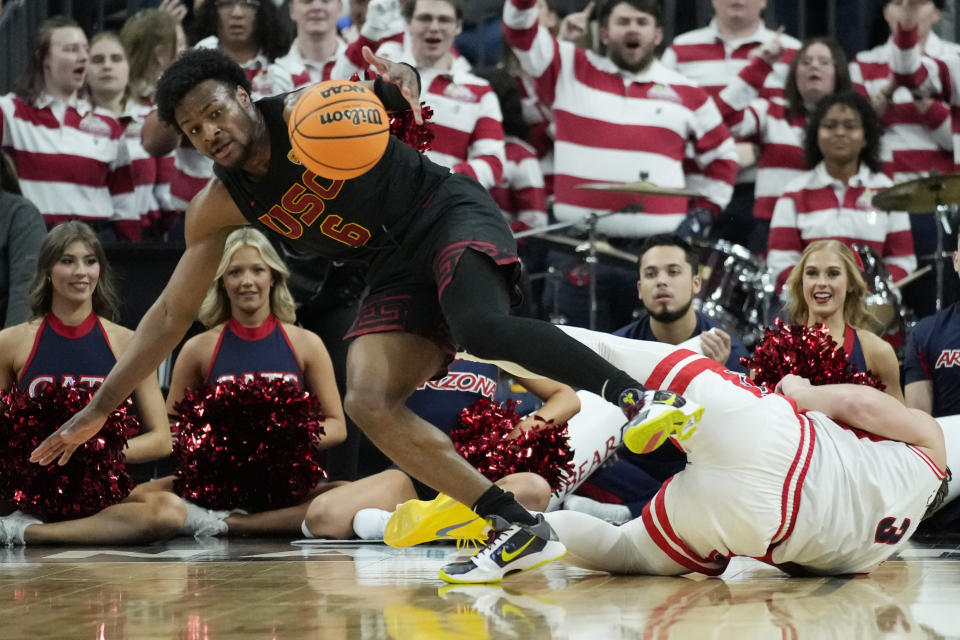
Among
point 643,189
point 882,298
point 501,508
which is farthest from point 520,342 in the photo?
point 882,298

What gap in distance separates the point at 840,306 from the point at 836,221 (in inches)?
71.7

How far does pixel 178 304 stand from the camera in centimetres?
413

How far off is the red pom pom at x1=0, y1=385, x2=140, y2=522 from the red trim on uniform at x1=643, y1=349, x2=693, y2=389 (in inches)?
105

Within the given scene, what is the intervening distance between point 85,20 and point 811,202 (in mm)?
4958

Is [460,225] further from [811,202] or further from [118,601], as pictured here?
[811,202]

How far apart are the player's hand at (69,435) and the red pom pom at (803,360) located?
2.78 m

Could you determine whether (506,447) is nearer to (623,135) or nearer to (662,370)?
(662,370)

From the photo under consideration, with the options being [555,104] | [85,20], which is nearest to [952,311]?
[555,104]

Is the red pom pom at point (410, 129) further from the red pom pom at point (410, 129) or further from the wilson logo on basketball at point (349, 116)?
the wilson logo on basketball at point (349, 116)

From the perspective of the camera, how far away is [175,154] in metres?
7.43

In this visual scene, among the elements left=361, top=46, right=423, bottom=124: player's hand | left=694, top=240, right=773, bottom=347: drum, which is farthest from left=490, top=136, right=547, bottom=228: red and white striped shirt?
left=361, top=46, right=423, bottom=124: player's hand

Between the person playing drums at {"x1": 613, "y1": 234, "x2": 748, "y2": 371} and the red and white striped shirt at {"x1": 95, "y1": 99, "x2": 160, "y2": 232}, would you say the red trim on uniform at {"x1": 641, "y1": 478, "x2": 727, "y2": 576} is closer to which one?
the person playing drums at {"x1": 613, "y1": 234, "x2": 748, "y2": 371}

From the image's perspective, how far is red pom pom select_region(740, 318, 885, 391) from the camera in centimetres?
538

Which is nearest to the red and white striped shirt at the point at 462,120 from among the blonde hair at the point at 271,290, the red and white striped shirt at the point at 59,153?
the blonde hair at the point at 271,290
